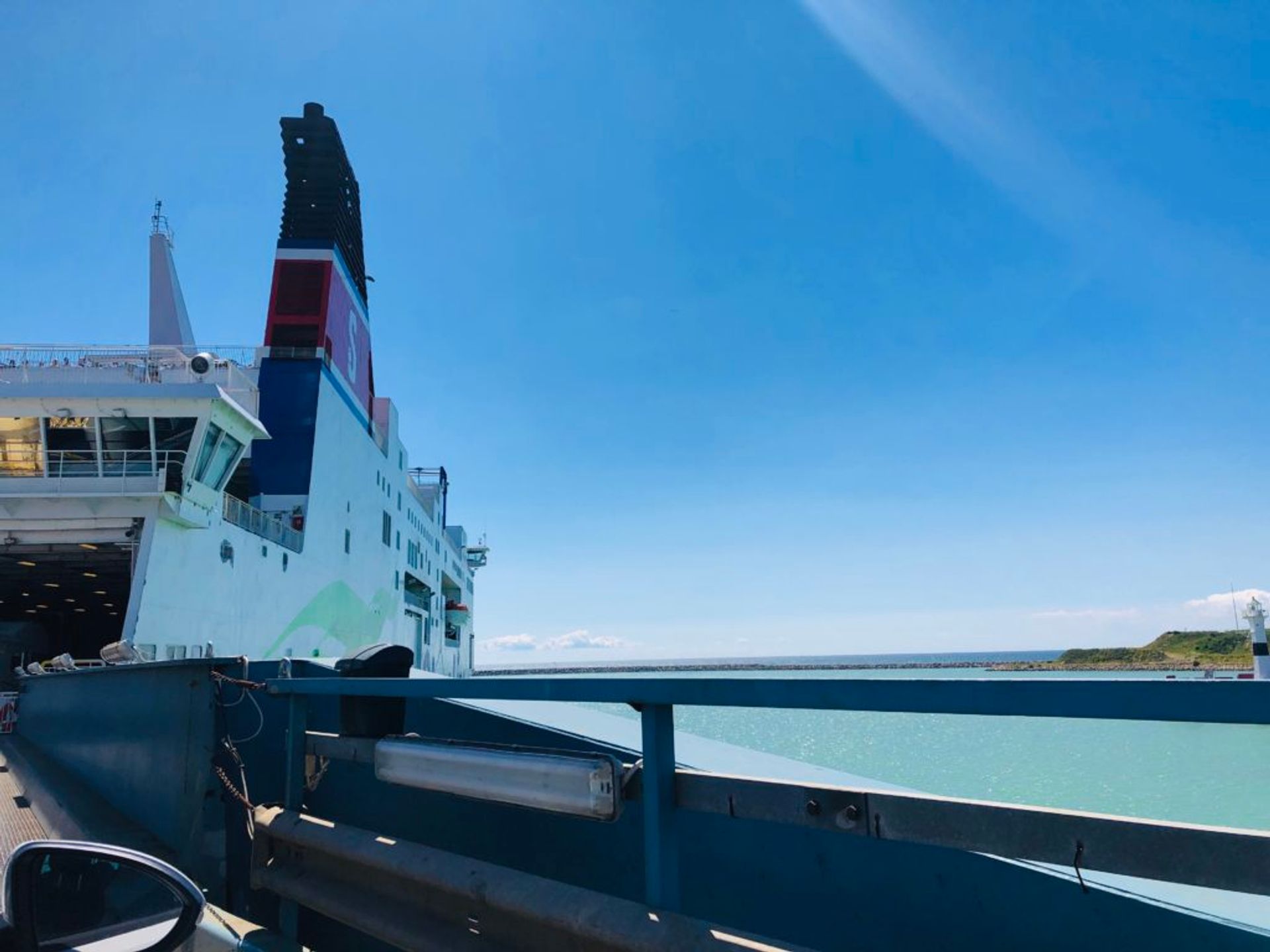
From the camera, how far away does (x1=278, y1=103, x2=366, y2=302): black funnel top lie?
26516 millimetres

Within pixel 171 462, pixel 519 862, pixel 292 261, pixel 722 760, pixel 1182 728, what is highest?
pixel 292 261

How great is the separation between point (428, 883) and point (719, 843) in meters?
1.10

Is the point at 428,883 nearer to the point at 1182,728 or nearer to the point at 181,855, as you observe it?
the point at 181,855

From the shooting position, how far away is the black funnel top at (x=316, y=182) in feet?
87.0

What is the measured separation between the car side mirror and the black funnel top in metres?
27.1

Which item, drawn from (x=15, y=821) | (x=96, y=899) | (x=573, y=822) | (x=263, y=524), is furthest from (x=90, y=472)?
(x=96, y=899)

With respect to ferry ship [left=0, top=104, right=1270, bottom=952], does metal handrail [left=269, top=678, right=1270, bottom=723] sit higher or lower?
higher

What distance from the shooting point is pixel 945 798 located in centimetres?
197

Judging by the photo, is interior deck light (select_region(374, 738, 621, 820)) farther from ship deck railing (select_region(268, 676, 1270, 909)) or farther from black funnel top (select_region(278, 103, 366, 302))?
black funnel top (select_region(278, 103, 366, 302))

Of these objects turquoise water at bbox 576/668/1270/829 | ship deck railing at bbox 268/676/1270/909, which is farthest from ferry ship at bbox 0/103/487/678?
ship deck railing at bbox 268/676/1270/909

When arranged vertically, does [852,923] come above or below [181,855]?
above

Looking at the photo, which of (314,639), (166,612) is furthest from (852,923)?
(314,639)

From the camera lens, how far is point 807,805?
209 centimetres

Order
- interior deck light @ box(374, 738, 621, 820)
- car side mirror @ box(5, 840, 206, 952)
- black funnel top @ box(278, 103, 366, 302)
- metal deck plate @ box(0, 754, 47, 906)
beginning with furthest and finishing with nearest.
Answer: black funnel top @ box(278, 103, 366, 302), metal deck plate @ box(0, 754, 47, 906), interior deck light @ box(374, 738, 621, 820), car side mirror @ box(5, 840, 206, 952)
